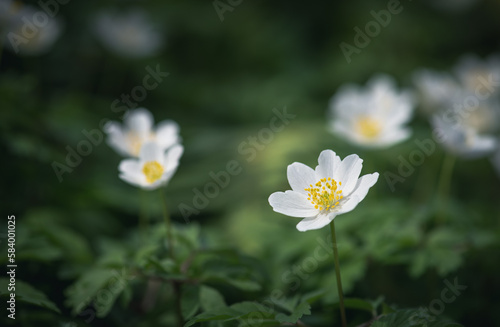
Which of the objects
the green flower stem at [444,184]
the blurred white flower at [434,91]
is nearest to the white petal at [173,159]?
the green flower stem at [444,184]

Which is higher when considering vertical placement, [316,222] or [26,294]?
[316,222]

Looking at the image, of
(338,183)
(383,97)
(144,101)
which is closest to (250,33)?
(144,101)

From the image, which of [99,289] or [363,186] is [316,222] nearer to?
[363,186]

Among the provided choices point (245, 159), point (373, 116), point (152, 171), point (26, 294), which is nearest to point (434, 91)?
point (373, 116)

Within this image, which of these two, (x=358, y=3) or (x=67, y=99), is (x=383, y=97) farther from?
(x=358, y=3)

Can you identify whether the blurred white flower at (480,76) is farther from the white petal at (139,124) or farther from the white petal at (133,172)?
the white petal at (133,172)

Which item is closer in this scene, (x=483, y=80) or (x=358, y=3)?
(x=483, y=80)

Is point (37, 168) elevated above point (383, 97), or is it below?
below
